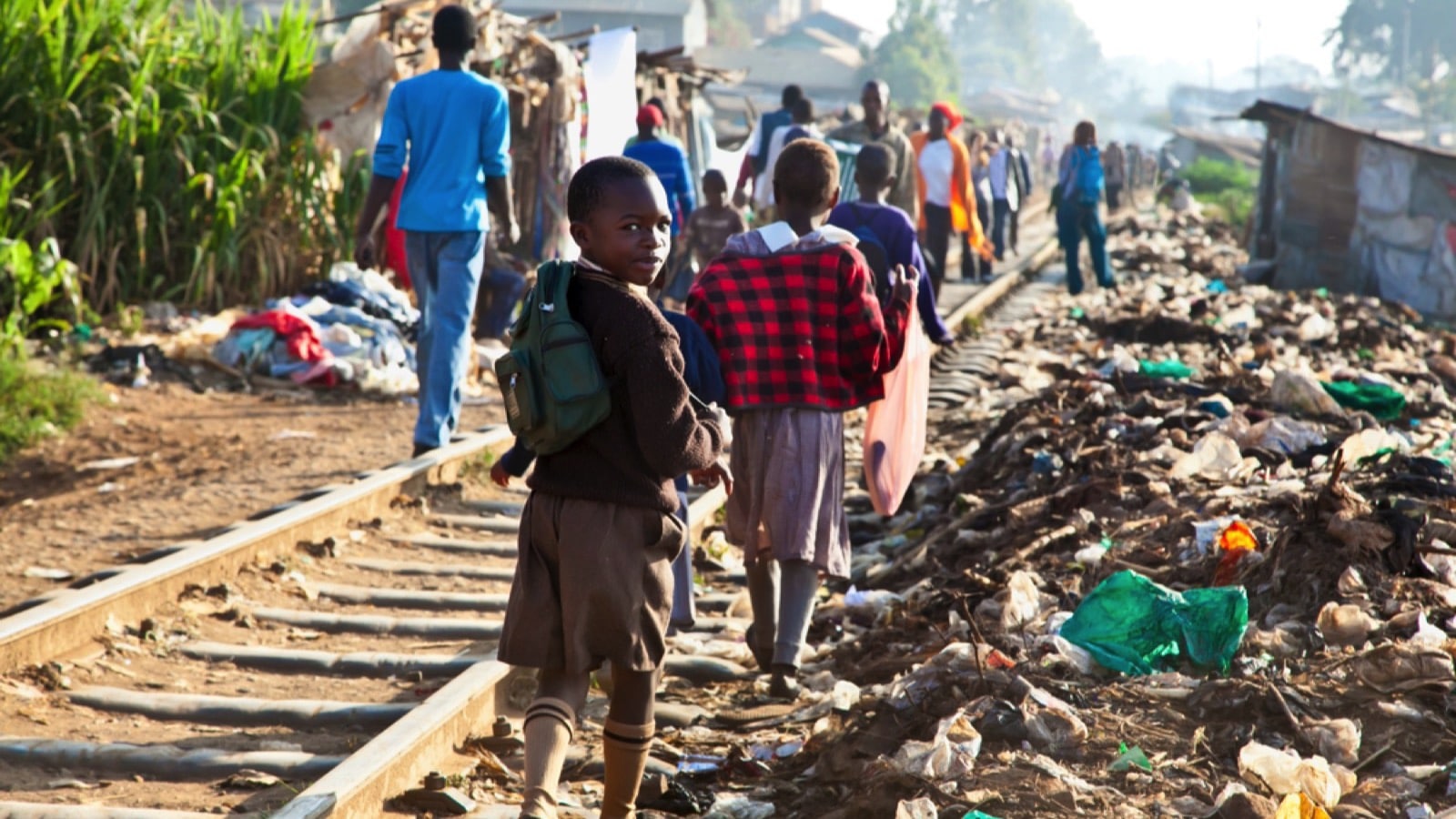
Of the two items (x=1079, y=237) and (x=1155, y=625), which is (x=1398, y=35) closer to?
(x=1079, y=237)

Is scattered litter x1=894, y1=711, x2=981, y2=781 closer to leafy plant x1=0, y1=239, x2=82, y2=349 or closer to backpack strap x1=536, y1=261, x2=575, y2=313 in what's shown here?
backpack strap x1=536, y1=261, x2=575, y2=313

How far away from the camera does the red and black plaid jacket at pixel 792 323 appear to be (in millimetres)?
4660

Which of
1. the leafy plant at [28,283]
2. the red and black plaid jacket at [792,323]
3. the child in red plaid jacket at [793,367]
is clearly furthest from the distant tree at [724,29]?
the red and black plaid jacket at [792,323]

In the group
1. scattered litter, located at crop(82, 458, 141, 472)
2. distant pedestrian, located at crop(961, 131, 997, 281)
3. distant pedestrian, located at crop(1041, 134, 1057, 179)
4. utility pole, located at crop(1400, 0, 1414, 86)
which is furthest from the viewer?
utility pole, located at crop(1400, 0, 1414, 86)

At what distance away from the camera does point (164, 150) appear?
11.1 meters

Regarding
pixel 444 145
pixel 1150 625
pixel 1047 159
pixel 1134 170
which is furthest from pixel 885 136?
pixel 1047 159

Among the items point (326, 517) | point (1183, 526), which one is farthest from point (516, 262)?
point (1183, 526)

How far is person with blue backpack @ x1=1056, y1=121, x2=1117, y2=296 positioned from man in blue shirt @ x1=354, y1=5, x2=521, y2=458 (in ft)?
28.5

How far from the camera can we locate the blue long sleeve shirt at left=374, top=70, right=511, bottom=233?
732cm

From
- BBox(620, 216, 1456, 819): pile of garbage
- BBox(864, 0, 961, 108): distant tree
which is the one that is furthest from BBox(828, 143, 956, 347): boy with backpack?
BBox(864, 0, 961, 108): distant tree

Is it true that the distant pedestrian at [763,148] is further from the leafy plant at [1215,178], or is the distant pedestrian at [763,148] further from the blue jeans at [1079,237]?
the leafy plant at [1215,178]

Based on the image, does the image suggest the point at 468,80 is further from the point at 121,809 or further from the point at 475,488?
the point at 121,809

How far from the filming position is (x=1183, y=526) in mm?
5824

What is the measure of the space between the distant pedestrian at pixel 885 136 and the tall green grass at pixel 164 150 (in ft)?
13.2
